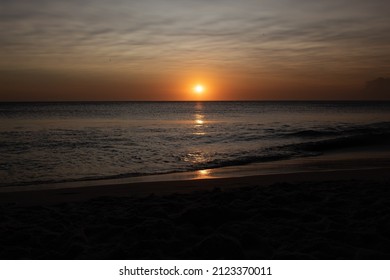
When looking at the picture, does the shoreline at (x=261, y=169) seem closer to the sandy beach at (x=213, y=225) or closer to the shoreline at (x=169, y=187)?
the shoreline at (x=169, y=187)

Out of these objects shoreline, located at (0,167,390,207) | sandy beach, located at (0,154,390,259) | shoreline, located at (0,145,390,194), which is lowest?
shoreline, located at (0,145,390,194)

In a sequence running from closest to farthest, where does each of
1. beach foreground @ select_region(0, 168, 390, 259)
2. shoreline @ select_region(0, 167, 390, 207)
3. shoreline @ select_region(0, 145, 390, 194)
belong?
beach foreground @ select_region(0, 168, 390, 259), shoreline @ select_region(0, 167, 390, 207), shoreline @ select_region(0, 145, 390, 194)

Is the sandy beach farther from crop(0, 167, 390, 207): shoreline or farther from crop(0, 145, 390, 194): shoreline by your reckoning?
crop(0, 145, 390, 194): shoreline

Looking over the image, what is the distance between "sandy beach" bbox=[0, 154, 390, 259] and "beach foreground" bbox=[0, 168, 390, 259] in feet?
0.04

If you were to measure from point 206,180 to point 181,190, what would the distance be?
5.03 ft

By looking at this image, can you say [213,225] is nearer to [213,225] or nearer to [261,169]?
[213,225]

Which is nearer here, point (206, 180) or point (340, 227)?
point (340, 227)

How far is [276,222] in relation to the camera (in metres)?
5.47

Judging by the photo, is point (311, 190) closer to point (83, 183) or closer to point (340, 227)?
point (340, 227)

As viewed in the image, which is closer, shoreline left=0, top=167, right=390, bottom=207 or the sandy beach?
the sandy beach

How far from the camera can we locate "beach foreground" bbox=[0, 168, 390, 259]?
14.6 ft

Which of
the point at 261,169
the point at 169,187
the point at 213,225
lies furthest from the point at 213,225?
the point at 261,169

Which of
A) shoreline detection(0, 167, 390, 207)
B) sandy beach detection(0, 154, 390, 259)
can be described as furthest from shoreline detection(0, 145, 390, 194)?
sandy beach detection(0, 154, 390, 259)
